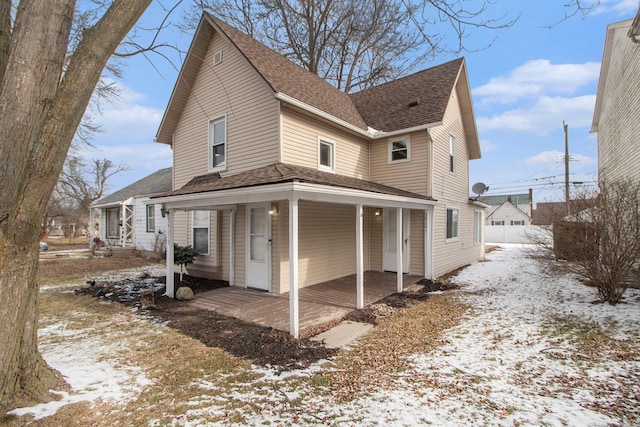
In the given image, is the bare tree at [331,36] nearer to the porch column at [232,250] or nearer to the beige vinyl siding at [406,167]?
the beige vinyl siding at [406,167]

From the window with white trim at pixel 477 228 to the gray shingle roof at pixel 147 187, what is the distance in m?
16.7

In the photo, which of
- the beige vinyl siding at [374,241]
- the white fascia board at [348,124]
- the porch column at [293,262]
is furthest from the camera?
the beige vinyl siding at [374,241]

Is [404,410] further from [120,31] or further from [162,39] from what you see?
[162,39]

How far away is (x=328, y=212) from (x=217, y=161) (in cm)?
388

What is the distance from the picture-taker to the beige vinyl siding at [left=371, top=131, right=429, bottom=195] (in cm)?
974

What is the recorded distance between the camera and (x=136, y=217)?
17328 mm

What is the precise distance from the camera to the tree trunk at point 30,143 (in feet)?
9.36

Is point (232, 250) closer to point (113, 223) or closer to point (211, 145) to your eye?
point (211, 145)

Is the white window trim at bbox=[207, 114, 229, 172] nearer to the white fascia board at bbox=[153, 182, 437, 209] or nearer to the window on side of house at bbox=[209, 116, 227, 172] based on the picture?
the window on side of house at bbox=[209, 116, 227, 172]

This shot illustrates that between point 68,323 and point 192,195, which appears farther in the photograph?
point 192,195

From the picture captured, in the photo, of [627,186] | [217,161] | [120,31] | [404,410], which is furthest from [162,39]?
[627,186]

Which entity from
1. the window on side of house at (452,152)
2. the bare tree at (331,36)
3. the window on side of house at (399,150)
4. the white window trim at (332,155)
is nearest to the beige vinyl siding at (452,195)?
the window on side of house at (452,152)

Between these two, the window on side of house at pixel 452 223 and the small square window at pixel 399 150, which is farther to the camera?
the window on side of house at pixel 452 223

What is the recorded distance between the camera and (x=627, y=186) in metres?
6.79
